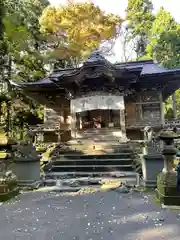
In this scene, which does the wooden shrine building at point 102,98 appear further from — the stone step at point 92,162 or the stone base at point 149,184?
the stone base at point 149,184

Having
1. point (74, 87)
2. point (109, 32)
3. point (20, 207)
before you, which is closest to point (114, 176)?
point (20, 207)

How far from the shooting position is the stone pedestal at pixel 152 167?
745cm

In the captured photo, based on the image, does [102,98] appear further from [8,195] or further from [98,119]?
[8,195]

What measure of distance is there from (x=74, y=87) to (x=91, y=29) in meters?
11.7

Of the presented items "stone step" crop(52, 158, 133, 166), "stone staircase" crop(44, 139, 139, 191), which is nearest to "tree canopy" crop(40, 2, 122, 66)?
"stone staircase" crop(44, 139, 139, 191)

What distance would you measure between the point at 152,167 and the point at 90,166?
285cm

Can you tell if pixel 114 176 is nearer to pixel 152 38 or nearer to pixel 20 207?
pixel 20 207

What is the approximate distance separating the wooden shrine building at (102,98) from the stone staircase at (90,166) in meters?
2.07

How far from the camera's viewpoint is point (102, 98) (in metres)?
13.2

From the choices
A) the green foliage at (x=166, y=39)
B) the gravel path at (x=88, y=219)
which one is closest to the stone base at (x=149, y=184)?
the gravel path at (x=88, y=219)

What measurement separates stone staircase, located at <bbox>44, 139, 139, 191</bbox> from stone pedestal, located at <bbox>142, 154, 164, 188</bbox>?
440 millimetres

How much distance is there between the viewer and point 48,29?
23719 millimetres

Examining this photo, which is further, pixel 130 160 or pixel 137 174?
pixel 130 160

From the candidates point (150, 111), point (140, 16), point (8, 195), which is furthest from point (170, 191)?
point (140, 16)
